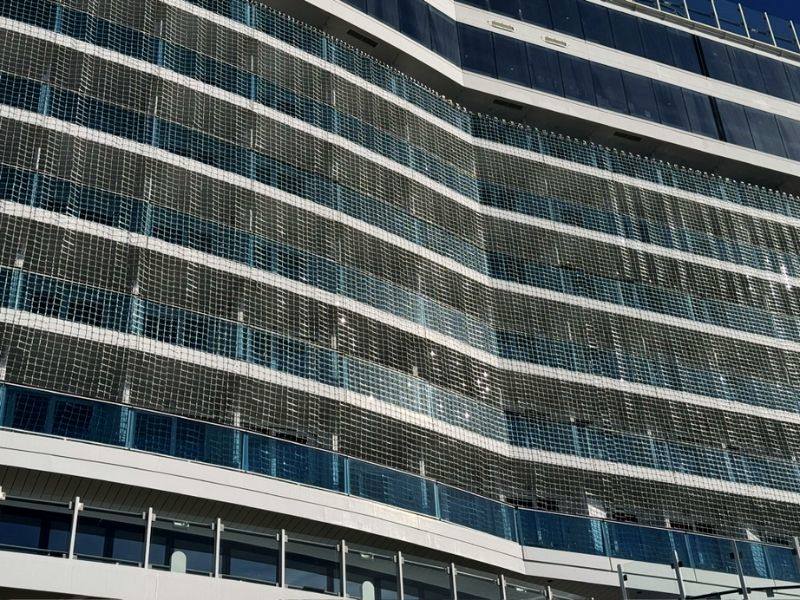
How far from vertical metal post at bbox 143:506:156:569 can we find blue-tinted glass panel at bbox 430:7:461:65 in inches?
983

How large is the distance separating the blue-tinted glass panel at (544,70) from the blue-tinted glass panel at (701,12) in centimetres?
1018

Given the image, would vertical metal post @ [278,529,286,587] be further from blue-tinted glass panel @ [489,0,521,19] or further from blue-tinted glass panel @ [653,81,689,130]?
blue-tinted glass panel @ [653,81,689,130]

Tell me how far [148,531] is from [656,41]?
35.6m

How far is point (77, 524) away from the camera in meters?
27.7

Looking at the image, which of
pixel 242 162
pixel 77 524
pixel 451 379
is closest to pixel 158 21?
pixel 242 162

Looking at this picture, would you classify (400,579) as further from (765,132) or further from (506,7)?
(765,132)

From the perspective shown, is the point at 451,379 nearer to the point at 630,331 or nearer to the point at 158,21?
the point at 630,331

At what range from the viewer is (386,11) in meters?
45.7

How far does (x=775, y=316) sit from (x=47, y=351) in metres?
30.2

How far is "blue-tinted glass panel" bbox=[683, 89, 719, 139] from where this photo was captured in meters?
51.6

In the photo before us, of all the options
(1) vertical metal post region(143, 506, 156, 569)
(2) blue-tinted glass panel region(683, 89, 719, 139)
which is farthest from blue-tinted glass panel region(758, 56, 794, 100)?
(1) vertical metal post region(143, 506, 156, 569)

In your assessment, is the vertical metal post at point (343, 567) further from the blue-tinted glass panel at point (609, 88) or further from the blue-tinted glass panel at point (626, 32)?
the blue-tinted glass panel at point (626, 32)

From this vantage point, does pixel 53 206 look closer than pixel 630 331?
Yes

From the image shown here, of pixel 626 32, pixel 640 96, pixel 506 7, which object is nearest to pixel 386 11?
pixel 506 7
